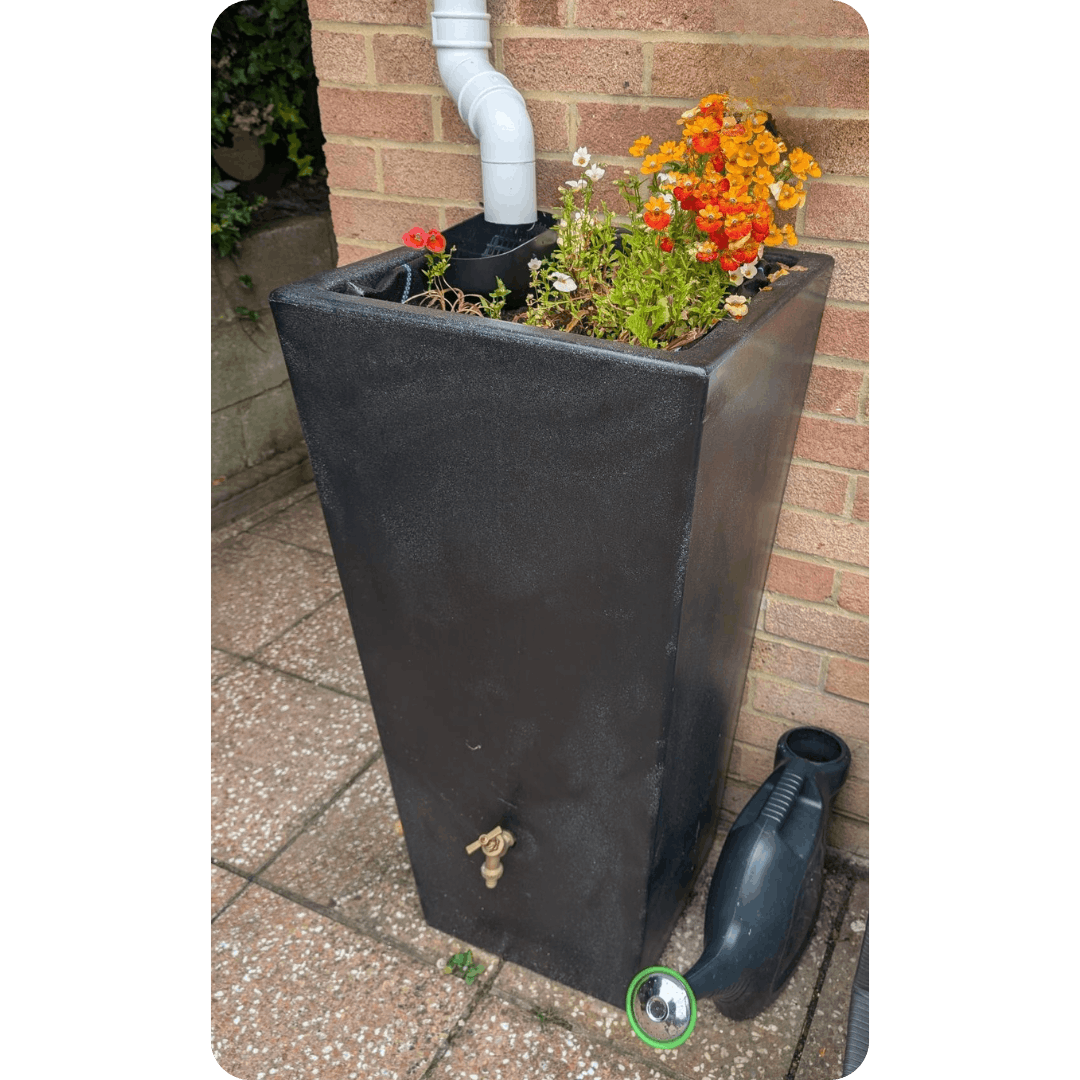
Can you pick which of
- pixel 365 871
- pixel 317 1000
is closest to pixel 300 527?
pixel 365 871

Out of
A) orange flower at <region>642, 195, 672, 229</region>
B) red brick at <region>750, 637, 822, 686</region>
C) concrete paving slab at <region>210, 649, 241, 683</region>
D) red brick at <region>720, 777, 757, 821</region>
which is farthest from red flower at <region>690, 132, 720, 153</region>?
concrete paving slab at <region>210, 649, 241, 683</region>

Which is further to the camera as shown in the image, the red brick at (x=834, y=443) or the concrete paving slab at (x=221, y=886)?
the concrete paving slab at (x=221, y=886)

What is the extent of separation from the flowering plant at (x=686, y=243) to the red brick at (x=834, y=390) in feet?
0.97

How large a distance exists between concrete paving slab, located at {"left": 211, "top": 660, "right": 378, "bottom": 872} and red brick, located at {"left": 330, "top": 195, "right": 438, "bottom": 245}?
1.37 meters

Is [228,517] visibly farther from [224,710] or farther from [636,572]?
[636,572]

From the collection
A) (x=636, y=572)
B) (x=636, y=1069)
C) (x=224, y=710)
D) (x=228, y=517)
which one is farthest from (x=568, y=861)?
(x=228, y=517)

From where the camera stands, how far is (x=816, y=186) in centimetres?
160

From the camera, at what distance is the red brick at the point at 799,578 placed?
196 centimetres

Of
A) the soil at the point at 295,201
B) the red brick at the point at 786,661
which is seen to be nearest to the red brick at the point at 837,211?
the red brick at the point at 786,661

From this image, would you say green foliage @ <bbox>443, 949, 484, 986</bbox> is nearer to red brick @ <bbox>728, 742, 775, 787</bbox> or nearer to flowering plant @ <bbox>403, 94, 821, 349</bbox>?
red brick @ <bbox>728, 742, 775, 787</bbox>

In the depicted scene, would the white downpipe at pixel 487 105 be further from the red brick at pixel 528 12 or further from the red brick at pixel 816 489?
the red brick at pixel 816 489

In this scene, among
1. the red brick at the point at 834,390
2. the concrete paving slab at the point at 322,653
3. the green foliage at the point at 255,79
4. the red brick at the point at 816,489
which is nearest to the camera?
the red brick at the point at 834,390

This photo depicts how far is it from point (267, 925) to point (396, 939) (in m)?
0.30

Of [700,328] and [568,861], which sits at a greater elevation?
[700,328]
